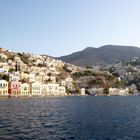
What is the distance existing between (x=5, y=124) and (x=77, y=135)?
1671 cm

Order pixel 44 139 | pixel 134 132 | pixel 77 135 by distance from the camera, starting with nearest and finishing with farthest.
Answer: pixel 44 139
pixel 77 135
pixel 134 132

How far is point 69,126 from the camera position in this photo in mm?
66812

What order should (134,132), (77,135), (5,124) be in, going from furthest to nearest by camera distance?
(5,124)
(134,132)
(77,135)

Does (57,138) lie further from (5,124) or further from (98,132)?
(5,124)

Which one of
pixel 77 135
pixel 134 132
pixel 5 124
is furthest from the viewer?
pixel 5 124

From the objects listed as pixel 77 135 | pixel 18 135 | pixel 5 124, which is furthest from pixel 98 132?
pixel 5 124

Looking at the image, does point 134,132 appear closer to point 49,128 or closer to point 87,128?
point 87,128

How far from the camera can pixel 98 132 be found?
193 ft

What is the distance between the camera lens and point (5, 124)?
65812 mm

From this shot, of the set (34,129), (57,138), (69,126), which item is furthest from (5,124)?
(57,138)

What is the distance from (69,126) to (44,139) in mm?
15886

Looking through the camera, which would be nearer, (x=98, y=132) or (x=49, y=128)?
(x=98, y=132)

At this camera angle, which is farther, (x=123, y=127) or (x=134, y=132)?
(x=123, y=127)

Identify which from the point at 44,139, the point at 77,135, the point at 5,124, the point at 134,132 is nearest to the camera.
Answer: the point at 44,139
